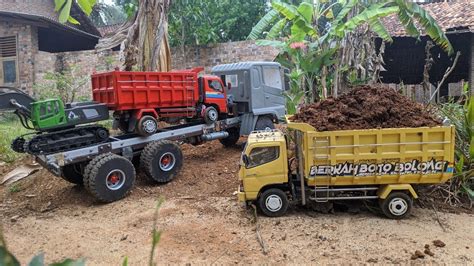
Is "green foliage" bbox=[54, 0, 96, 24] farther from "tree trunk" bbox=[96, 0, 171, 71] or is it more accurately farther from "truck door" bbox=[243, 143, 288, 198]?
"tree trunk" bbox=[96, 0, 171, 71]

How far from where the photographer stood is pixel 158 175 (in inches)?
293

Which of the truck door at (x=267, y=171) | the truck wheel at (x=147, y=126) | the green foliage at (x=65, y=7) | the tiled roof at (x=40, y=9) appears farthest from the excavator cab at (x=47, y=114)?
the tiled roof at (x=40, y=9)

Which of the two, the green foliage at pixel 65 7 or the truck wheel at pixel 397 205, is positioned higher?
the green foliage at pixel 65 7

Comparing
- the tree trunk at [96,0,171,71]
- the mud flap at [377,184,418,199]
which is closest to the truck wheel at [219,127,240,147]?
the tree trunk at [96,0,171,71]

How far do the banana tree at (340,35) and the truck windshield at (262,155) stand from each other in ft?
10.7

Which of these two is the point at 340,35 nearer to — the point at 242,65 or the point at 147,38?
the point at 242,65

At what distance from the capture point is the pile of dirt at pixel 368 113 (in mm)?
5578

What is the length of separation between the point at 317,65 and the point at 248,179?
12.0ft

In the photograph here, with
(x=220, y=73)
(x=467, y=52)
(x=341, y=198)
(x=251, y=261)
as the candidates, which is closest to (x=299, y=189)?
(x=341, y=198)

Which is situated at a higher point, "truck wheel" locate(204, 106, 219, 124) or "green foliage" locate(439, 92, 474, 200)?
"truck wheel" locate(204, 106, 219, 124)

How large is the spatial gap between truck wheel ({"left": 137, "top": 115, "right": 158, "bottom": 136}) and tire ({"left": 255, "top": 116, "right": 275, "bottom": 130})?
2758 millimetres

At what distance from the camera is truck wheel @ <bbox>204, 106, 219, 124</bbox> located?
8.64m

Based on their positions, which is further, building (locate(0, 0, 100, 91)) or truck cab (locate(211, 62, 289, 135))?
building (locate(0, 0, 100, 91))

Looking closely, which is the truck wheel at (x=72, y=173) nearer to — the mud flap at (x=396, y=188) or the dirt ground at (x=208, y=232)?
the dirt ground at (x=208, y=232)
